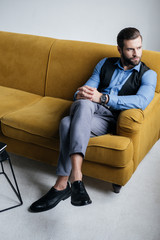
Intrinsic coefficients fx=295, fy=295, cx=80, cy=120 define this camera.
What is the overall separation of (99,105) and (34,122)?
1.55 ft

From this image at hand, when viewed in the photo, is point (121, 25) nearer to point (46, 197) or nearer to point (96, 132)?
point (96, 132)

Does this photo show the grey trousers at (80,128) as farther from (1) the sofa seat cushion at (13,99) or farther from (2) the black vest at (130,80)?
(1) the sofa seat cushion at (13,99)

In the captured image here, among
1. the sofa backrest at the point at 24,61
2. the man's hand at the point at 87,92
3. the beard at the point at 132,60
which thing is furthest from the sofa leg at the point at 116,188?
the sofa backrest at the point at 24,61

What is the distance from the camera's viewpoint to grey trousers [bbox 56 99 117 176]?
5.67ft

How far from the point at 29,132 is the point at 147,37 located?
2.34m

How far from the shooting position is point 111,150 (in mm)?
1796

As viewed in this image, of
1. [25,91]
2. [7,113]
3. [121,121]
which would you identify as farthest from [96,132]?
[25,91]

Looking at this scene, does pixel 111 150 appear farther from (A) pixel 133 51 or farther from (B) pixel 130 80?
(A) pixel 133 51

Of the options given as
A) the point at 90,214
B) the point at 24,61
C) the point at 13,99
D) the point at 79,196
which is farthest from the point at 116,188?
the point at 24,61

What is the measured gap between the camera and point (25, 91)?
9.16ft

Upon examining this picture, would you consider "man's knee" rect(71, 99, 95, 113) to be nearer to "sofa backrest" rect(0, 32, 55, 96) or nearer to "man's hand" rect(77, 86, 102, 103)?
"man's hand" rect(77, 86, 102, 103)

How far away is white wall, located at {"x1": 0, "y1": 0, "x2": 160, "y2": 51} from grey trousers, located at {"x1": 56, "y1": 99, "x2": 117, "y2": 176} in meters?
2.02

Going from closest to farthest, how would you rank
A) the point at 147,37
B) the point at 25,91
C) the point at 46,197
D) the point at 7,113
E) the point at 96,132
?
the point at 46,197, the point at 96,132, the point at 7,113, the point at 25,91, the point at 147,37

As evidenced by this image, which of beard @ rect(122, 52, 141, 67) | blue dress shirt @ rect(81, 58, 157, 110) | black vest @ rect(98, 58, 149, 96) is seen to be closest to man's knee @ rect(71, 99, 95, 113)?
blue dress shirt @ rect(81, 58, 157, 110)
